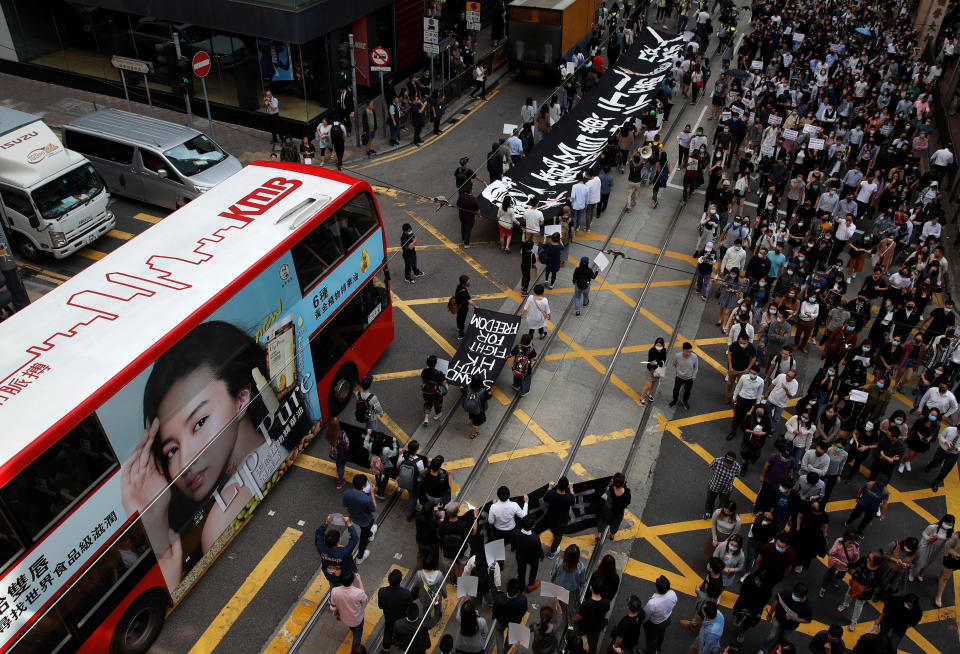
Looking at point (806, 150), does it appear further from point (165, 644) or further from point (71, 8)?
point (71, 8)

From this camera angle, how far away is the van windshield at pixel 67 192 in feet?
51.2

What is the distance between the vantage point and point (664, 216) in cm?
1964

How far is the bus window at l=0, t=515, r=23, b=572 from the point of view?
691 centimetres

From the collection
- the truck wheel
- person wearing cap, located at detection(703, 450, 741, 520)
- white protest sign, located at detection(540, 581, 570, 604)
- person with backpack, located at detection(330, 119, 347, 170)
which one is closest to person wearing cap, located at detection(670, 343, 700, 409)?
person wearing cap, located at detection(703, 450, 741, 520)

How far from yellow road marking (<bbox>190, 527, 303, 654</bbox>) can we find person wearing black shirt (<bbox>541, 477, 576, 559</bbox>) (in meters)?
3.65

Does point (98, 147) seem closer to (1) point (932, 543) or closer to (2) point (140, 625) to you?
(2) point (140, 625)

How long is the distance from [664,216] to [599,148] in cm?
262

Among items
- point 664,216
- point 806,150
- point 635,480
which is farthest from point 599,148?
point 635,480

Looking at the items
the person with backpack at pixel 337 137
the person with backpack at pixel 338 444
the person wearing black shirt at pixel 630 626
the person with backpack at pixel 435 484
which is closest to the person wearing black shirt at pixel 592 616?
the person wearing black shirt at pixel 630 626

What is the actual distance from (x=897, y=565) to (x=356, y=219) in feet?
29.9

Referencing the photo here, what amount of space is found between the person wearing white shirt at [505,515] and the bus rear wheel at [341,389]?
3778 millimetres

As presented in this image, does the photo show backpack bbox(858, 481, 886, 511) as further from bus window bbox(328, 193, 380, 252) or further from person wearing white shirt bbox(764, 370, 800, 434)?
bus window bbox(328, 193, 380, 252)

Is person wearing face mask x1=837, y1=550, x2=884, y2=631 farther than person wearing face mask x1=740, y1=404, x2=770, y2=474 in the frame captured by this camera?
No

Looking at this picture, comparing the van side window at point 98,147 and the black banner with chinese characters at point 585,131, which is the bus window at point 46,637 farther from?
the van side window at point 98,147
